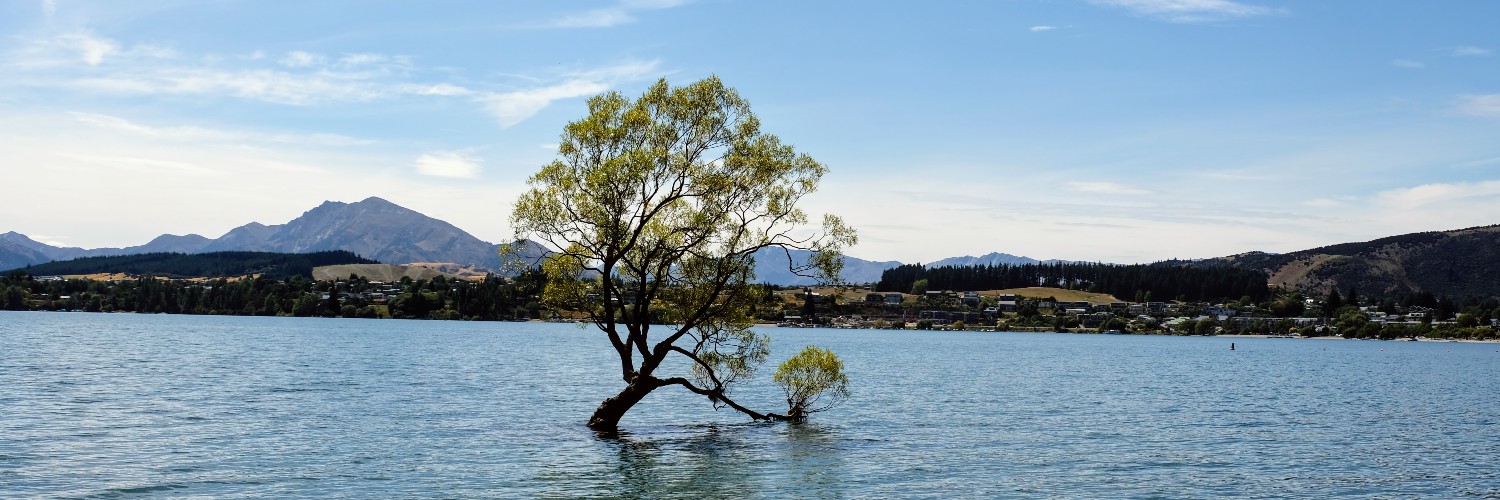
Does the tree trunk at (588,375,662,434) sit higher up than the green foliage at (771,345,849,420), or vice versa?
the green foliage at (771,345,849,420)

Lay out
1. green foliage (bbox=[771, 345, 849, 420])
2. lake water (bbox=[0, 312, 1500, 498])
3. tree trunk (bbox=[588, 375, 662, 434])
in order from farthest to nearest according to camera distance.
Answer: green foliage (bbox=[771, 345, 849, 420]), tree trunk (bbox=[588, 375, 662, 434]), lake water (bbox=[0, 312, 1500, 498])

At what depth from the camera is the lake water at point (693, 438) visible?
125ft

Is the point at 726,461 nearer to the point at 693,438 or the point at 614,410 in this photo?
the point at 693,438

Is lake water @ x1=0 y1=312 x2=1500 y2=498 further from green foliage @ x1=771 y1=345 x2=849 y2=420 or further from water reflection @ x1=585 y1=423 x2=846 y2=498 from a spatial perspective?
Result: green foliage @ x1=771 y1=345 x2=849 y2=420

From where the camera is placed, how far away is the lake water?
125 ft

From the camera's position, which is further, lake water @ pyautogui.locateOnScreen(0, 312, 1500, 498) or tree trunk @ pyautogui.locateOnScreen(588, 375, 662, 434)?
tree trunk @ pyautogui.locateOnScreen(588, 375, 662, 434)

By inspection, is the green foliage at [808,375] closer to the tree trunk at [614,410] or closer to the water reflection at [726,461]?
the water reflection at [726,461]

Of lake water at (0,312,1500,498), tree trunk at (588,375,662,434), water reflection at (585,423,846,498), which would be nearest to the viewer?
water reflection at (585,423,846,498)

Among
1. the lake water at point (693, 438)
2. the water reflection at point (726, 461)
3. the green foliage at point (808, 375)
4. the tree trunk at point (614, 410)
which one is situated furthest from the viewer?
the green foliage at point (808, 375)

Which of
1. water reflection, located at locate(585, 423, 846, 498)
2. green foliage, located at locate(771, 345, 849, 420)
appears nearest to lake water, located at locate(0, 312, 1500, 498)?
water reflection, located at locate(585, 423, 846, 498)

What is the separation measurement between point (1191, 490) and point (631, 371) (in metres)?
24.2

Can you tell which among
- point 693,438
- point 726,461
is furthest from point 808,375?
point 726,461

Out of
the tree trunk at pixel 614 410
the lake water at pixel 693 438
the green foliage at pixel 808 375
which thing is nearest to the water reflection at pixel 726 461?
the lake water at pixel 693 438

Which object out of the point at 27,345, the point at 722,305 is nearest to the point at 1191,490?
the point at 722,305
